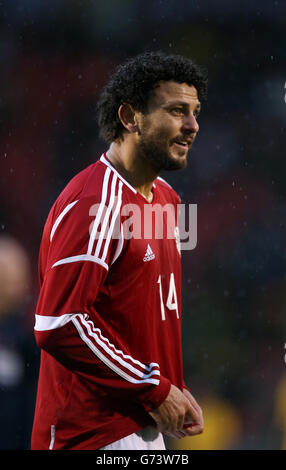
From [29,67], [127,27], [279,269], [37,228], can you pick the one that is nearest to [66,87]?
[29,67]

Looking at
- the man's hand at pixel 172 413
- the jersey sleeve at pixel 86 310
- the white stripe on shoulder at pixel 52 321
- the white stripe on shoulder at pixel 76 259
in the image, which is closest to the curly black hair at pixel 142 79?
the jersey sleeve at pixel 86 310

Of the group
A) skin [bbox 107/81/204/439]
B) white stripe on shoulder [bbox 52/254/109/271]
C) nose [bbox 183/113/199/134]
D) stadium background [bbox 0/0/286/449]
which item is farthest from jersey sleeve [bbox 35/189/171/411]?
stadium background [bbox 0/0/286/449]

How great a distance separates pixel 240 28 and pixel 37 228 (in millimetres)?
2191

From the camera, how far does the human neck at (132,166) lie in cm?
165

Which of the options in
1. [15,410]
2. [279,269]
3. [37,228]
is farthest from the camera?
[279,269]

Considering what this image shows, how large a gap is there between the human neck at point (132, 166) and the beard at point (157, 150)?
22 millimetres

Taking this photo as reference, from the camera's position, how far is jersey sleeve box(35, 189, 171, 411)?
140cm

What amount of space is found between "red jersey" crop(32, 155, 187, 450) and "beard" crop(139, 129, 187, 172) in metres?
0.11

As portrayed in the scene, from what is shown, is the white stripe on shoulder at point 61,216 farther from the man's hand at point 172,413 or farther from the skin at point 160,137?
the man's hand at point 172,413

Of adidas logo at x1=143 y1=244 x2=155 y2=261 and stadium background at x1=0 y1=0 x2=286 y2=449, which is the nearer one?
adidas logo at x1=143 y1=244 x2=155 y2=261

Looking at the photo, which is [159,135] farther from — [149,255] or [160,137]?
[149,255]

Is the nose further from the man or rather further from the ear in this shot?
the ear

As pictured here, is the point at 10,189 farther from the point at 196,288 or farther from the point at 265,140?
the point at 265,140
